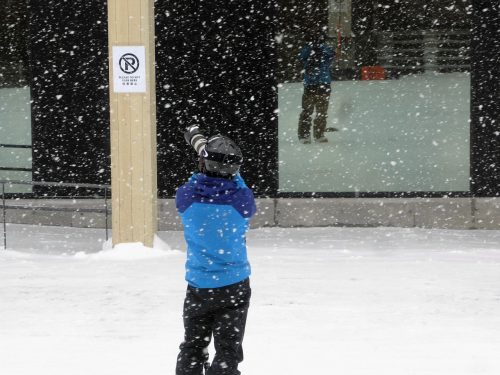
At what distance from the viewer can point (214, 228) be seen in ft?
14.3

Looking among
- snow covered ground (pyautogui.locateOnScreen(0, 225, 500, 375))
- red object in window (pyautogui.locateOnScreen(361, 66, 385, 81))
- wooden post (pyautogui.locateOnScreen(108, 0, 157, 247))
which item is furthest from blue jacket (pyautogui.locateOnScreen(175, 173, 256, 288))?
red object in window (pyautogui.locateOnScreen(361, 66, 385, 81))

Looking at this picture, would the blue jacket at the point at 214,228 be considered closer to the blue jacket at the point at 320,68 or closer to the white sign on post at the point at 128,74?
the white sign on post at the point at 128,74

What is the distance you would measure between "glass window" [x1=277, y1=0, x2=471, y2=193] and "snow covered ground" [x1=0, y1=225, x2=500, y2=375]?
1514mm

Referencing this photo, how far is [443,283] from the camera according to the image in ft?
25.0

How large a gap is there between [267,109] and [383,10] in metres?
1.92

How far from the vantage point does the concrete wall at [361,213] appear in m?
11.0

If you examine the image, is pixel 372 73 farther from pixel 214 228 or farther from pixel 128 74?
pixel 214 228

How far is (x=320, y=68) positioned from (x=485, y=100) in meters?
2.15

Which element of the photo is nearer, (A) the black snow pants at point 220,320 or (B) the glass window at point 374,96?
(A) the black snow pants at point 220,320

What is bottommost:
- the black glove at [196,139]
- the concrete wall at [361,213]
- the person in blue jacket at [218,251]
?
the concrete wall at [361,213]

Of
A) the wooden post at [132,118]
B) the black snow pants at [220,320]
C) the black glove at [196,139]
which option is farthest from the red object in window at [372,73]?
the black snow pants at [220,320]

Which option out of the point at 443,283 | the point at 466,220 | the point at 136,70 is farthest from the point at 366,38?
the point at 443,283

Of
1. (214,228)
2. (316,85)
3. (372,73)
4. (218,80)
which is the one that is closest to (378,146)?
(372,73)

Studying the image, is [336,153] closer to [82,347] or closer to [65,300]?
[65,300]
